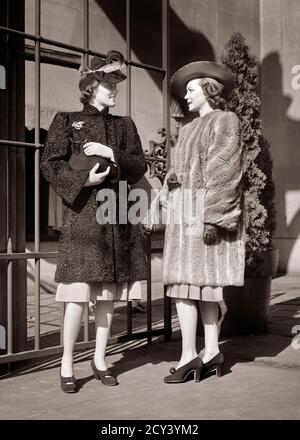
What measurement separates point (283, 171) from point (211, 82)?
743 cm

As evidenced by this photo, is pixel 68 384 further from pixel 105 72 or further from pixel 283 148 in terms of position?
pixel 283 148

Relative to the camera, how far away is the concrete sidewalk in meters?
2.96

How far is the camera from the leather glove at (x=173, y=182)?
12.1 feet

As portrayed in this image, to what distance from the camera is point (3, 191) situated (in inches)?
152

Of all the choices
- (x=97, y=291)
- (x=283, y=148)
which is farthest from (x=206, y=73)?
(x=283, y=148)

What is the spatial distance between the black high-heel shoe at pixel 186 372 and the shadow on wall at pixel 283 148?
24.7ft

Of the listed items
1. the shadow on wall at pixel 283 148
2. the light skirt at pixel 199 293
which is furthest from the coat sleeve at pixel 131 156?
the shadow on wall at pixel 283 148

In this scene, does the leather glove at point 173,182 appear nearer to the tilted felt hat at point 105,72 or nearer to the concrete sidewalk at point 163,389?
the tilted felt hat at point 105,72

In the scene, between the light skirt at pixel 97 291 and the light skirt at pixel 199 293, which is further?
the light skirt at pixel 199 293

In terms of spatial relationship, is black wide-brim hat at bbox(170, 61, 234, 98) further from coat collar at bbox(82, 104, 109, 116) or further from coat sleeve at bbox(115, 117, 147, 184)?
coat collar at bbox(82, 104, 109, 116)

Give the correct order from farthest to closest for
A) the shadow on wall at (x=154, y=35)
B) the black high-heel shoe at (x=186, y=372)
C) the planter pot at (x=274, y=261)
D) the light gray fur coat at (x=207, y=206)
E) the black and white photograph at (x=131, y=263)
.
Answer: the planter pot at (x=274, y=261), the shadow on wall at (x=154, y=35), the black high-heel shoe at (x=186, y=372), the light gray fur coat at (x=207, y=206), the black and white photograph at (x=131, y=263)

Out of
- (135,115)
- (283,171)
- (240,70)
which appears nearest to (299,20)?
(283,171)

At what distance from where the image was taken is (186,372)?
356 centimetres

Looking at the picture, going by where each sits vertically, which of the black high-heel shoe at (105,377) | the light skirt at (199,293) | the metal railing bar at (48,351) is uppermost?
the light skirt at (199,293)
